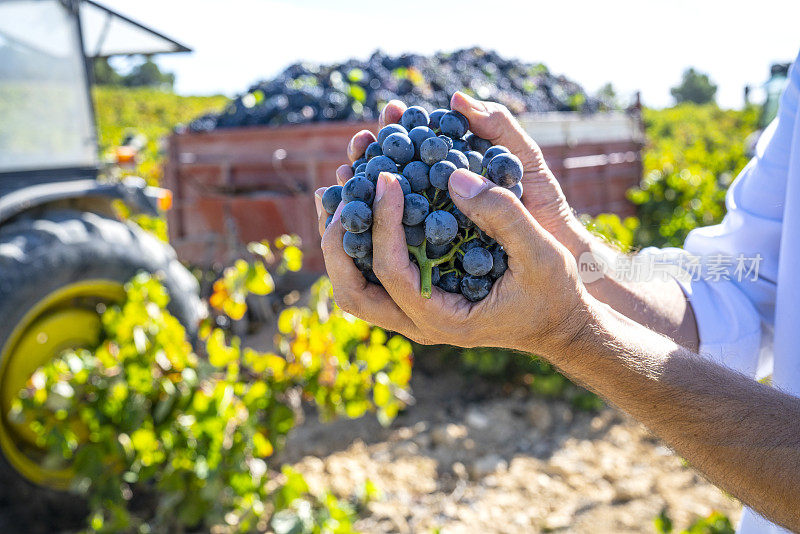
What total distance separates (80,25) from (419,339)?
327cm

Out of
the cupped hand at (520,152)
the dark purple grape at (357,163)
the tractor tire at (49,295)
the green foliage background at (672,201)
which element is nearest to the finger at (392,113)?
the cupped hand at (520,152)

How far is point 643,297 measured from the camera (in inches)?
52.7

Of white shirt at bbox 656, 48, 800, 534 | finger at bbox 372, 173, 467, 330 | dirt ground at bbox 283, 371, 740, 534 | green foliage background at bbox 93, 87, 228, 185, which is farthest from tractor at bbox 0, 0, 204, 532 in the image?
green foliage background at bbox 93, 87, 228, 185

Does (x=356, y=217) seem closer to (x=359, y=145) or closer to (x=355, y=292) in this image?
(x=355, y=292)

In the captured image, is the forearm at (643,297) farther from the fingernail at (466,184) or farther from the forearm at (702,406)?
the fingernail at (466,184)

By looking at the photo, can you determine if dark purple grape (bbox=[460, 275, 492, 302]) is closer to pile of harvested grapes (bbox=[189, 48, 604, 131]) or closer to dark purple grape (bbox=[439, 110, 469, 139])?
dark purple grape (bbox=[439, 110, 469, 139])

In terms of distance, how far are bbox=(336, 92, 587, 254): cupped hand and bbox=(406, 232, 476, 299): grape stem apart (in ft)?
0.71

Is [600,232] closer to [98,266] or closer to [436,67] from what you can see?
[98,266]

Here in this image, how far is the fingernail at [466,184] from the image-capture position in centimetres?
97

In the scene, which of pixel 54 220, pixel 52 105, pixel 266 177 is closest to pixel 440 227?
pixel 54 220

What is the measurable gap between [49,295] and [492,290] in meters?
2.30

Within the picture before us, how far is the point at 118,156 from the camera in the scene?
4082 mm

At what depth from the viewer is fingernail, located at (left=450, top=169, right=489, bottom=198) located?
0.97 metres

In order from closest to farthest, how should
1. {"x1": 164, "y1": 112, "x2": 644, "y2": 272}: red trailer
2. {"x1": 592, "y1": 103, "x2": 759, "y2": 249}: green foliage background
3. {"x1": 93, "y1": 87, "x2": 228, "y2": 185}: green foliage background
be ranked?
{"x1": 164, "y1": 112, "x2": 644, "y2": 272}: red trailer, {"x1": 592, "y1": 103, "x2": 759, "y2": 249}: green foliage background, {"x1": 93, "y1": 87, "x2": 228, "y2": 185}: green foliage background
